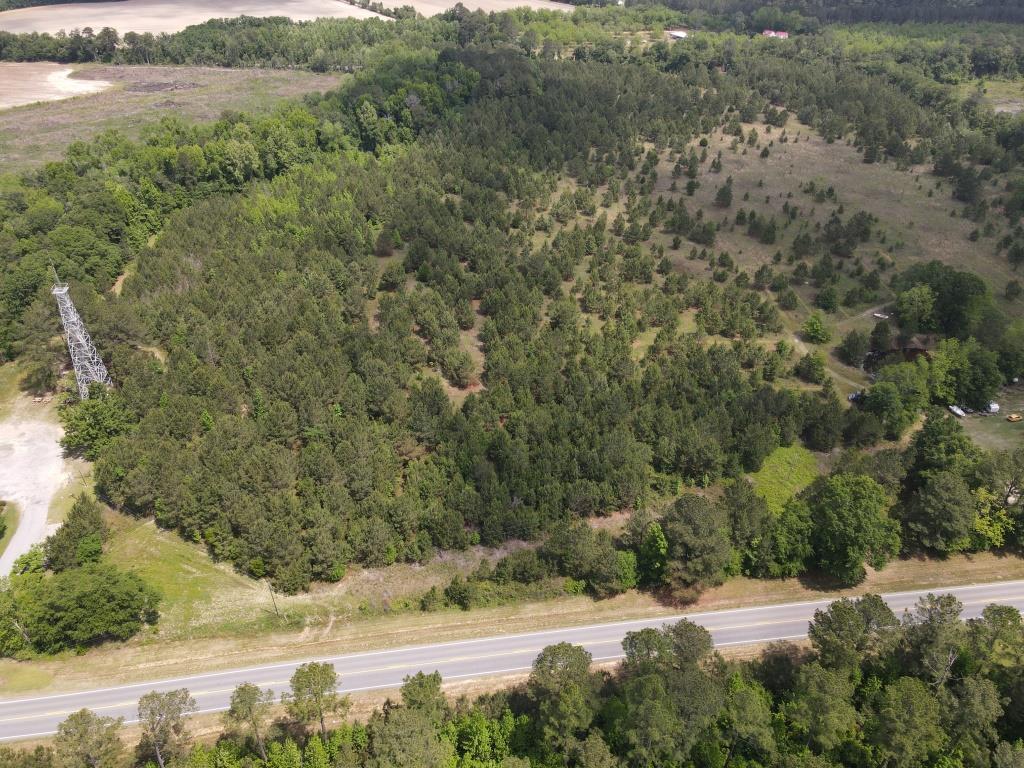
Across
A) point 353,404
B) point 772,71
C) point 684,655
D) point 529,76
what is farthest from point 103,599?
point 772,71

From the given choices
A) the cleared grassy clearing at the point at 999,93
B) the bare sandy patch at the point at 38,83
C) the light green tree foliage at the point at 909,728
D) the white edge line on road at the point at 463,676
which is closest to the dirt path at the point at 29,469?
the white edge line on road at the point at 463,676

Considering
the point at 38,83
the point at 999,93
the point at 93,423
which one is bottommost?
the point at 93,423

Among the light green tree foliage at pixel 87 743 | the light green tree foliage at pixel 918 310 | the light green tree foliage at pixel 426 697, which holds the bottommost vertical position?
the light green tree foliage at pixel 426 697

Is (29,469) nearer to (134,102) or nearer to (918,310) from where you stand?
(918,310)

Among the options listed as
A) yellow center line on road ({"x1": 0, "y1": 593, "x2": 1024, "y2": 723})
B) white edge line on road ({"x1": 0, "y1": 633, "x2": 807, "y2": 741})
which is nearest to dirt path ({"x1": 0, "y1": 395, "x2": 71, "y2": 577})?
yellow center line on road ({"x1": 0, "y1": 593, "x2": 1024, "y2": 723})

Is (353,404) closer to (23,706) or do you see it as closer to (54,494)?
(54,494)

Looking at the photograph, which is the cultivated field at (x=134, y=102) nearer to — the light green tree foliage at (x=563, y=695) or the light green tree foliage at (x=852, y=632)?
the light green tree foliage at (x=563, y=695)

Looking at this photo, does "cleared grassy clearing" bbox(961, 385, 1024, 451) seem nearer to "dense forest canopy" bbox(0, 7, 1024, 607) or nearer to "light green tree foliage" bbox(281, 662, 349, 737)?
"dense forest canopy" bbox(0, 7, 1024, 607)

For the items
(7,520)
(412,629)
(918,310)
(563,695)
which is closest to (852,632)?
(563,695)
